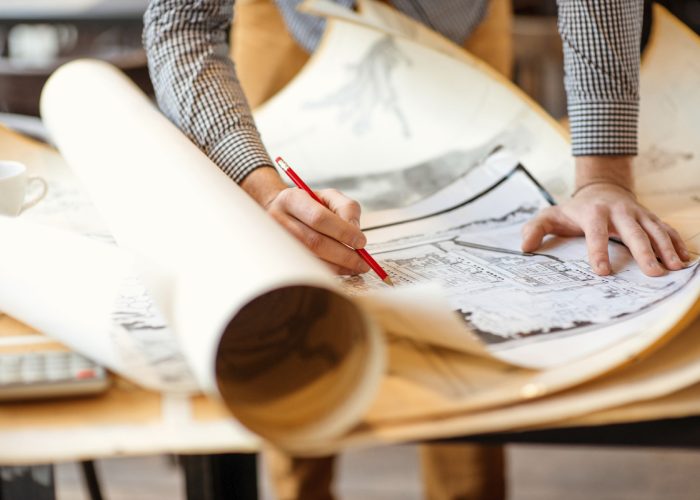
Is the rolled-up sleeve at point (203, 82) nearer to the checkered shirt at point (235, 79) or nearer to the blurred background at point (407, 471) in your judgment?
the checkered shirt at point (235, 79)

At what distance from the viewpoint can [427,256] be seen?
76 centimetres

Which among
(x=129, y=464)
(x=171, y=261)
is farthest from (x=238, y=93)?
(x=129, y=464)

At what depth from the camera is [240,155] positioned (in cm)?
83

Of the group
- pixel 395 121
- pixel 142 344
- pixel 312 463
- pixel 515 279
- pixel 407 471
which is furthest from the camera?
pixel 407 471

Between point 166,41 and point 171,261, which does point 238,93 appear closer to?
point 166,41

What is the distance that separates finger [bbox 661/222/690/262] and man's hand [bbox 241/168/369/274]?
0.90 ft

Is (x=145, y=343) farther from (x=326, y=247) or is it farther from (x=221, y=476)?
(x=221, y=476)

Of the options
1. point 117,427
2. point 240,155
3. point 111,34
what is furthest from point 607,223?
point 111,34

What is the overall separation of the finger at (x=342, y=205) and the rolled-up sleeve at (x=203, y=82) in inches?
4.6

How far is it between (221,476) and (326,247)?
0.27 metres

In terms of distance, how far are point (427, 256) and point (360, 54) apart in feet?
1.71

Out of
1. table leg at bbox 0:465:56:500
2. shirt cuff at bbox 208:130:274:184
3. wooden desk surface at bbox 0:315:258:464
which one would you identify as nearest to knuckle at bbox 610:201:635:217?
shirt cuff at bbox 208:130:274:184

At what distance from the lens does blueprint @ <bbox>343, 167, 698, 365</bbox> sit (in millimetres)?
584

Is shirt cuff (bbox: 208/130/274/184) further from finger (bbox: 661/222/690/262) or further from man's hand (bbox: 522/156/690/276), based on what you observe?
finger (bbox: 661/222/690/262)
